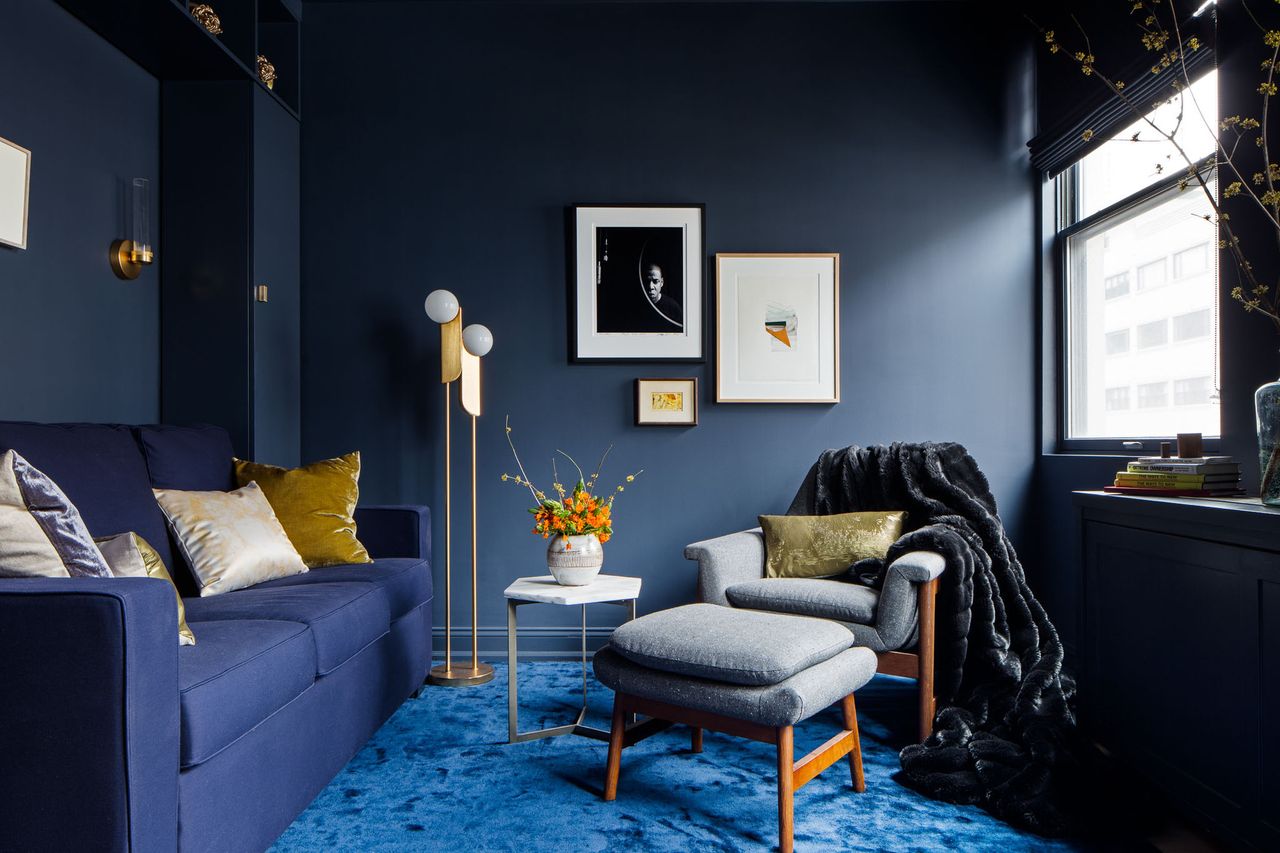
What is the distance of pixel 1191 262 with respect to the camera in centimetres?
284

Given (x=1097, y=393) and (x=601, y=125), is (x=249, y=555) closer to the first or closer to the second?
(x=601, y=125)

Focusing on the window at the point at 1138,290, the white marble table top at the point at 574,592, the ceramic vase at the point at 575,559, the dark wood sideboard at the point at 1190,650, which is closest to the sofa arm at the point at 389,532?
the white marble table top at the point at 574,592

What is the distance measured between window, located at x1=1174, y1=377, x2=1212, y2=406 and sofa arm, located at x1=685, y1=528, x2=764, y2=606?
164cm

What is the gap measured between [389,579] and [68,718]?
4.54 ft

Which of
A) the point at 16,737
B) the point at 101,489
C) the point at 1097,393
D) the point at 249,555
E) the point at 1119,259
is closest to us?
the point at 16,737

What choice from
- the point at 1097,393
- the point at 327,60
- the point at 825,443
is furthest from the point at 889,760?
the point at 327,60

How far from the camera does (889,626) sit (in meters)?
2.59

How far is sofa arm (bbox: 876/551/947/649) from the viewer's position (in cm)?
256

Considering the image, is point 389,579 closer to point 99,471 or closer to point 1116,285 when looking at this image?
point 99,471

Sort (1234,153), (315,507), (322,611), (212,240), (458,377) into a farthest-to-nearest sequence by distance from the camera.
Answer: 1. (458,377)
2. (212,240)
3. (315,507)
4. (1234,153)
5. (322,611)

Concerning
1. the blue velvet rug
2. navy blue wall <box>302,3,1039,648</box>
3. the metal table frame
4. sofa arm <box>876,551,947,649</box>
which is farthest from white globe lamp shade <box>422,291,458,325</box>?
sofa arm <box>876,551,947,649</box>

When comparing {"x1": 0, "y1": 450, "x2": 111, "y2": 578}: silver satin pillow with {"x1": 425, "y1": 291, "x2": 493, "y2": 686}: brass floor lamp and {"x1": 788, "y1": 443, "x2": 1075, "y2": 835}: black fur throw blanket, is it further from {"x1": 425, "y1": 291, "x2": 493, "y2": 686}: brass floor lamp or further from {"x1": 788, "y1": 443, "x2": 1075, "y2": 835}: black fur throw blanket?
{"x1": 788, "y1": 443, "x2": 1075, "y2": 835}: black fur throw blanket

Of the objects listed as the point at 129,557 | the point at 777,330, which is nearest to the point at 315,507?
the point at 129,557

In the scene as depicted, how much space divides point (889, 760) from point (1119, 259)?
2.22 meters
